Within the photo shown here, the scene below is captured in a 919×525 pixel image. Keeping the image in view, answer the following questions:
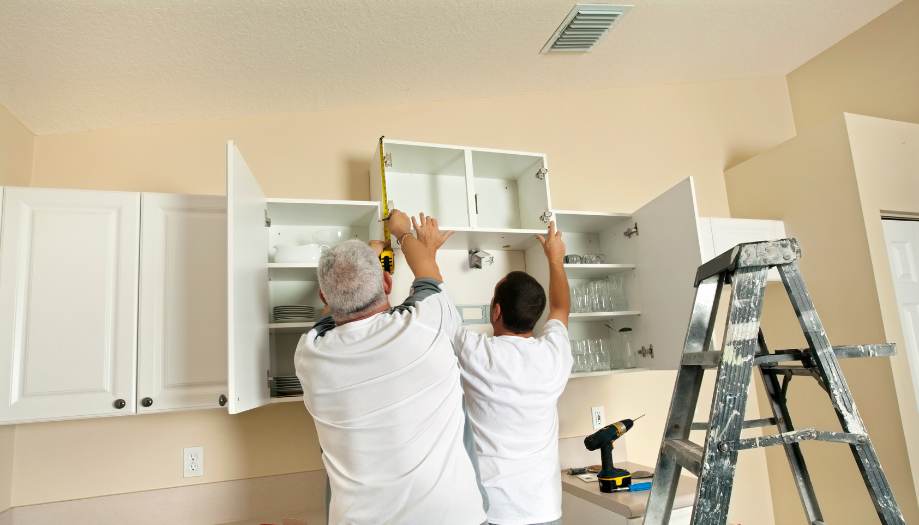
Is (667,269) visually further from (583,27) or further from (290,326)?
(290,326)

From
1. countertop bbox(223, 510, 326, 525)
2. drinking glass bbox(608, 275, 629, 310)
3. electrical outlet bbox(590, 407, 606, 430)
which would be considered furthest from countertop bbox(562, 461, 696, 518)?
countertop bbox(223, 510, 326, 525)

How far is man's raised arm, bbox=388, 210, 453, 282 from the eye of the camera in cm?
196

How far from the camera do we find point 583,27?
2512 mm

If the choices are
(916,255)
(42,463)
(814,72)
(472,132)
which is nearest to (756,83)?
(814,72)

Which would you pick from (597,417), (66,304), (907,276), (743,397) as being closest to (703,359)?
(743,397)

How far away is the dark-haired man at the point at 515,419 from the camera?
1.80 metres

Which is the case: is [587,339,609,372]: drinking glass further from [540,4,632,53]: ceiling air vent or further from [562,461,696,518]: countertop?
[540,4,632,53]: ceiling air vent

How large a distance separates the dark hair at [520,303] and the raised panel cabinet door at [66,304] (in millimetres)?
1310

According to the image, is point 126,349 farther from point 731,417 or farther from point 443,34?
point 731,417

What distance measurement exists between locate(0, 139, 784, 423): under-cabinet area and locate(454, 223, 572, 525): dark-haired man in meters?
0.69

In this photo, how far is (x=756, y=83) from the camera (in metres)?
3.67

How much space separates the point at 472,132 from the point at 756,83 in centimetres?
202

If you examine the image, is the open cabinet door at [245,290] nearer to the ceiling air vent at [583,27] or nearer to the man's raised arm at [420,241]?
the man's raised arm at [420,241]

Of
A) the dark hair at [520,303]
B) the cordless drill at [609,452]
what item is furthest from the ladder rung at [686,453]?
the cordless drill at [609,452]
